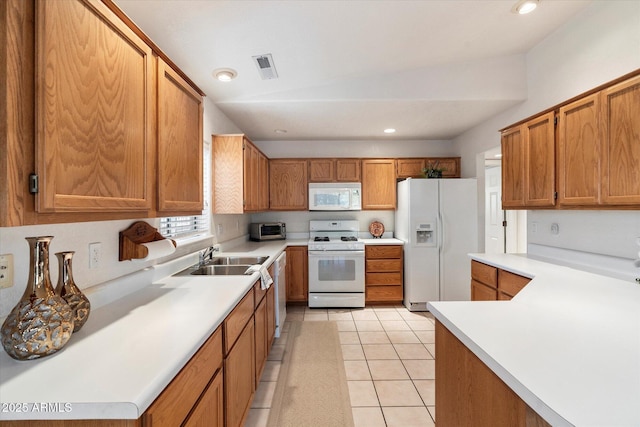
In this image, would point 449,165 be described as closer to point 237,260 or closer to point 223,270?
point 237,260

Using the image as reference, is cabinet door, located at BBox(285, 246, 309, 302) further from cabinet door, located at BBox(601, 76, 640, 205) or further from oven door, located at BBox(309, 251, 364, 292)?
cabinet door, located at BBox(601, 76, 640, 205)

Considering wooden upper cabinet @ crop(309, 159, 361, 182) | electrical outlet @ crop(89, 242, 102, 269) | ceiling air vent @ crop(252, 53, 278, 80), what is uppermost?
ceiling air vent @ crop(252, 53, 278, 80)

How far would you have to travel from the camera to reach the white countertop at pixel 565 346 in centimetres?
62

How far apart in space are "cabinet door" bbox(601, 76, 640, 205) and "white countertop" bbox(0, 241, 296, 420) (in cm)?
222

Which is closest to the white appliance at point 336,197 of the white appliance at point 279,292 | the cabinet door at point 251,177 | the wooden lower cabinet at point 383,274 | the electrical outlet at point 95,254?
the wooden lower cabinet at point 383,274

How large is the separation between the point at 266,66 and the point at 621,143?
2373mm

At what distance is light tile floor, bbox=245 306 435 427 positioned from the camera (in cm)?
187

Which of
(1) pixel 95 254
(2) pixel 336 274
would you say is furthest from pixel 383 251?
(1) pixel 95 254

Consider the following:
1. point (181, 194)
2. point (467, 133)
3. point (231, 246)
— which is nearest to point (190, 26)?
point (181, 194)

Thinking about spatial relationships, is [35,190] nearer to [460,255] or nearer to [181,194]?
[181,194]

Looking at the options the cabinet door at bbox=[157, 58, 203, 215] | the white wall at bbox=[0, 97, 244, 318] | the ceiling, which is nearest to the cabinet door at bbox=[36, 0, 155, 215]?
the cabinet door at bbox=[157, 58, 203, 215]

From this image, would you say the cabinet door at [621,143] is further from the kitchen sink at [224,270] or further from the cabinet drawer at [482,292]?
the kitchen sink at [224,270]

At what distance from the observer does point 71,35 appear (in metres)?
0.83

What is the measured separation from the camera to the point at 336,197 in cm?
410
